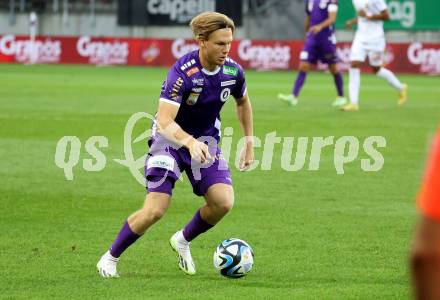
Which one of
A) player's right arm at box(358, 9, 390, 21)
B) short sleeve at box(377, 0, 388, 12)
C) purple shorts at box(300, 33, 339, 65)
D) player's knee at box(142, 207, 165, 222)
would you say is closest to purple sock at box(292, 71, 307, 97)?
purple shorts at box(300, 33, 339, 65)

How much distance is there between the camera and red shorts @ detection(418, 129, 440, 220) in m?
2.02

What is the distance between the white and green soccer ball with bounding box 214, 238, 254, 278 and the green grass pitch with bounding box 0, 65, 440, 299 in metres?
0.07

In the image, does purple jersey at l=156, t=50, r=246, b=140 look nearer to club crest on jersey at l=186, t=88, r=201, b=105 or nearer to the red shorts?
Result: club crest on jersey at l=186, t=88, r=201, b=105

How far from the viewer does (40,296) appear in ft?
19.5

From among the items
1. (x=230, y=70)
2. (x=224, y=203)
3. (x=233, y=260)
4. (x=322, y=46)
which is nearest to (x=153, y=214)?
(x=224, y=203)

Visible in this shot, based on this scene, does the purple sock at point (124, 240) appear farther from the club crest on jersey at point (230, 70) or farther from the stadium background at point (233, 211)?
the club crest on jersey at point (230, 70)

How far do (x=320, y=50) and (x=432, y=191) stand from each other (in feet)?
62.7

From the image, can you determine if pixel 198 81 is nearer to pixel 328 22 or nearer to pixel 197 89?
pixel 197 89

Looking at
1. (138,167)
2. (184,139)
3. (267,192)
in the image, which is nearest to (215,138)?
(184,139)

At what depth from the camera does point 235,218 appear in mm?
9125

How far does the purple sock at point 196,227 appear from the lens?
681cm

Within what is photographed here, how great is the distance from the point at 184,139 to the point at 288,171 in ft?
21.0

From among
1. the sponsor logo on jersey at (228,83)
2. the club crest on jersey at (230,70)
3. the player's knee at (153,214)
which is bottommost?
the player's knee at (153,214)

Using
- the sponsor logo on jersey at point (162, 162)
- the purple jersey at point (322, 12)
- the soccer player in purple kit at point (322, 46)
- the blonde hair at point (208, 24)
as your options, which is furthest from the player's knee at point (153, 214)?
the purple jersey at point (322, 12)
